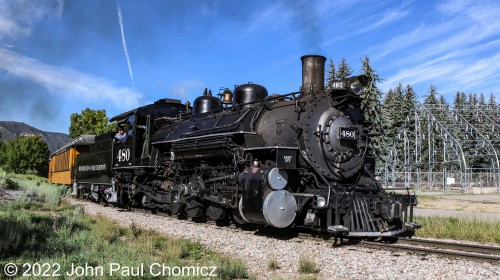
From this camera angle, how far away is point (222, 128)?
37.1 feet

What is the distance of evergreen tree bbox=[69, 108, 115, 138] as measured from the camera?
50688 millimetres

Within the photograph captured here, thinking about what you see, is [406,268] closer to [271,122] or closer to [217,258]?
[217,258]

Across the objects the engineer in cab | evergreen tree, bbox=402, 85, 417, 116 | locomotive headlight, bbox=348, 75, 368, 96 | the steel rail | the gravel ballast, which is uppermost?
evergreen tree, bbox=402, 85, 417, 116

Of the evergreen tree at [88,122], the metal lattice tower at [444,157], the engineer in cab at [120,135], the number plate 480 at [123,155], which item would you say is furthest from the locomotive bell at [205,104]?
the evergreen tree at [88,122]

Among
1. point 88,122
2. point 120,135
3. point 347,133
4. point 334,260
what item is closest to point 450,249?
point 334,260

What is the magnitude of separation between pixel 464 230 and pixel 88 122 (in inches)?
1876

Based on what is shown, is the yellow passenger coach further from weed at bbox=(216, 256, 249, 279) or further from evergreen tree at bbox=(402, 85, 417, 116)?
evergreen tree at bbox=(402, 85, 417, 116)

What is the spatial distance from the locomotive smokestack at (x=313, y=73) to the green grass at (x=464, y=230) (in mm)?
4686

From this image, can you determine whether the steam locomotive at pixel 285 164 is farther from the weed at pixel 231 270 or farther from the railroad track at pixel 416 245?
the weed at pixel 231 270

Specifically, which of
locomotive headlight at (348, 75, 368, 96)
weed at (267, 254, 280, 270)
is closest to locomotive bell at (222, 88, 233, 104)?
locomotive headlight at (348, 75, 368, 96)

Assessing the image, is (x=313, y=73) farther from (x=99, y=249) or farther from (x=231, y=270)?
(x=99, y=249)

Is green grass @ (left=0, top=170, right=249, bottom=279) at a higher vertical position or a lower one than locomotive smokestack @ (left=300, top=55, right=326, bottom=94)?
lower

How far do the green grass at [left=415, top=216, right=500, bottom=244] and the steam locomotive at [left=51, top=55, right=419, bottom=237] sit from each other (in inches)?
23.1

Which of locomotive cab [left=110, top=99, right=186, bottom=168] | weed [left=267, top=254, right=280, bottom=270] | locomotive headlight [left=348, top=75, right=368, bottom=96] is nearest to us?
weed [left=267, top=254, right=280, bottom=270]
